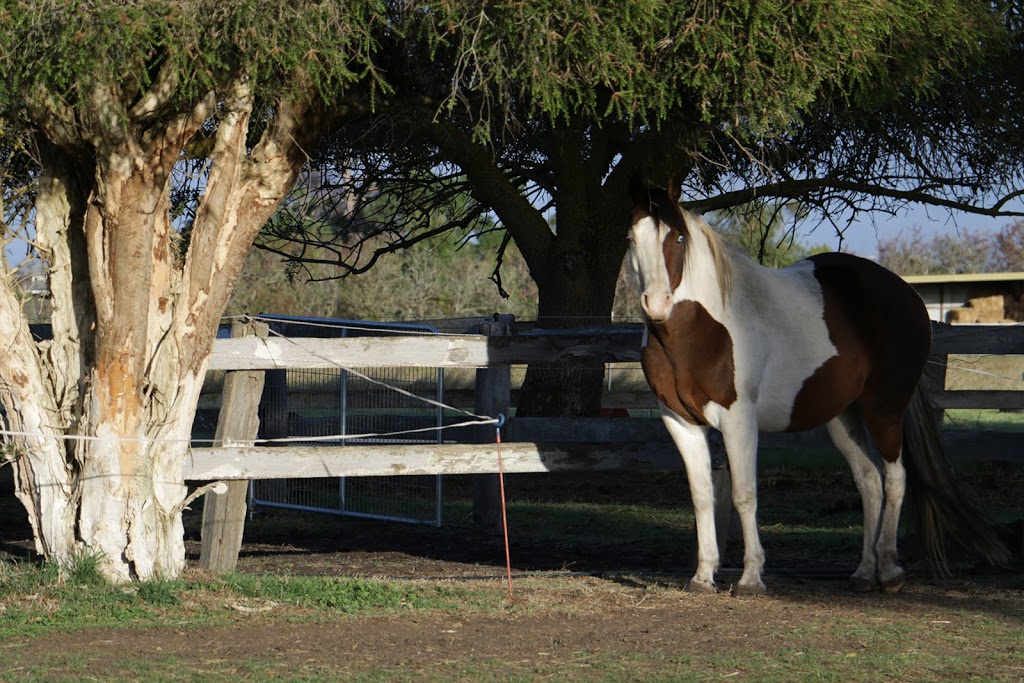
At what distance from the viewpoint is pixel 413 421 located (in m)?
10.9

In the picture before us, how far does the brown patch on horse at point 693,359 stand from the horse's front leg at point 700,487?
0.14m

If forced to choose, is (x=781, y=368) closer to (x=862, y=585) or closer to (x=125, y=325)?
(x=862, y=585)

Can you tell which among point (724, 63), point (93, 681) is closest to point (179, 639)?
point (93, 681)

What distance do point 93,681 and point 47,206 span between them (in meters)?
3.14

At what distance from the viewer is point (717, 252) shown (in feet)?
20.7

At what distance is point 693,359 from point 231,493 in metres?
2.96

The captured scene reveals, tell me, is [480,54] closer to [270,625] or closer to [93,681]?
[270,625]

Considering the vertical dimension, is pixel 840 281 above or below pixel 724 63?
below

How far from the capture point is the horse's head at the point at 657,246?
6.00 m

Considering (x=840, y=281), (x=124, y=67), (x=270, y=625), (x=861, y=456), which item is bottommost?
(x=270, y=625)

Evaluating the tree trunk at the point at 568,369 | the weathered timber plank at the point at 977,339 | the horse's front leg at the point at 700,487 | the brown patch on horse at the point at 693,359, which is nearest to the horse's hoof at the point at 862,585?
the horse's front leg at the point at 700,487

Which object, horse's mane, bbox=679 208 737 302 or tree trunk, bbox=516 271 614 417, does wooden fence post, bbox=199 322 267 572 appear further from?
tree trunk, bbox=516 271 614 417

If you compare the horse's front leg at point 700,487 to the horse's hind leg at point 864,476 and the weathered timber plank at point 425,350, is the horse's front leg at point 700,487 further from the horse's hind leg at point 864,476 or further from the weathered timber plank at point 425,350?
the weathered timber plank at point 425,350

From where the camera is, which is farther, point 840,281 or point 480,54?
point 840,281
